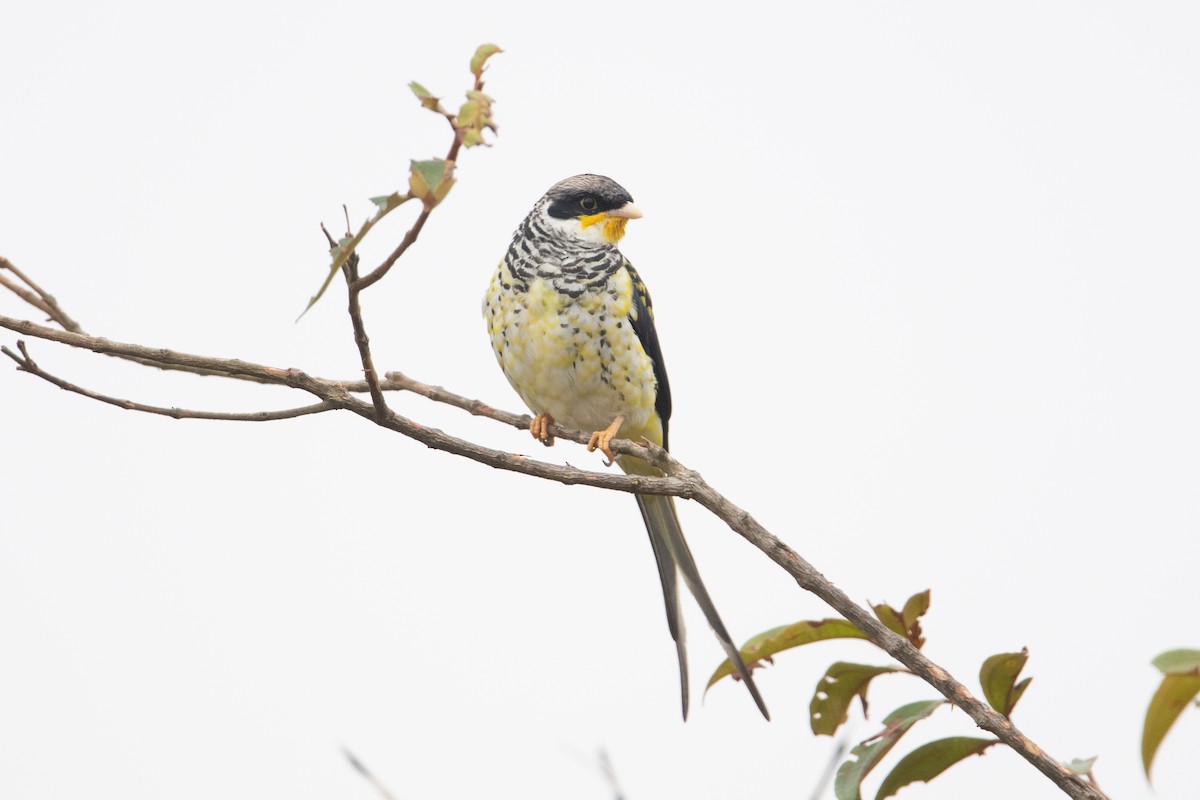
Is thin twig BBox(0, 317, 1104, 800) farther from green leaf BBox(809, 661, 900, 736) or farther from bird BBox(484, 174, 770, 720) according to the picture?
bird BBox(484, 174, 770, 720)

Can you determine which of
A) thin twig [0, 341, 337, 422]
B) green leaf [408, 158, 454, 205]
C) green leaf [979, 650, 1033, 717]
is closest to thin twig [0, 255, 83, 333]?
thin twig [0, 341, 337, 422]

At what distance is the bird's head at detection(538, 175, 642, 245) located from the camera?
16.4 feet

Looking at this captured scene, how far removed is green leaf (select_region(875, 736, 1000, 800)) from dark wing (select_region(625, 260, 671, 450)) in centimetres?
230

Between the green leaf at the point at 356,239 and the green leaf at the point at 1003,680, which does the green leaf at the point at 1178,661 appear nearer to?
the green leaf at the point at 1003,680

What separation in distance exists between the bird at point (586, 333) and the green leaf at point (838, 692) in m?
1.23

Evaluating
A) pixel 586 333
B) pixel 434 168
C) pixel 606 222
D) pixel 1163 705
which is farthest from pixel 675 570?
pixel 434 168

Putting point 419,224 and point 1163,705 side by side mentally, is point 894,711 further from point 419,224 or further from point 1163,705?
point 419,224

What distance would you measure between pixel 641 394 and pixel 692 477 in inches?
66.0

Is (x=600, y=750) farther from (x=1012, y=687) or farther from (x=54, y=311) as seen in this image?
(x=54, y=311)

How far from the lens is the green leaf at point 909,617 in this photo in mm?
2906

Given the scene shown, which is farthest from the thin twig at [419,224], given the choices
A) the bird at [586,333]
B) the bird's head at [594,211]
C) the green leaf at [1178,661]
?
the bird's head at [594,211]

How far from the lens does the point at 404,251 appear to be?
2186 millimetres

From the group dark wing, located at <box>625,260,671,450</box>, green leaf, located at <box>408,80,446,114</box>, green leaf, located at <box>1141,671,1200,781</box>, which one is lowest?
green leaf, located at <box>1141,671,1200,781</box>

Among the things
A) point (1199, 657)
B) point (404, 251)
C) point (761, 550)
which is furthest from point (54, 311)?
point (1199, 657)
